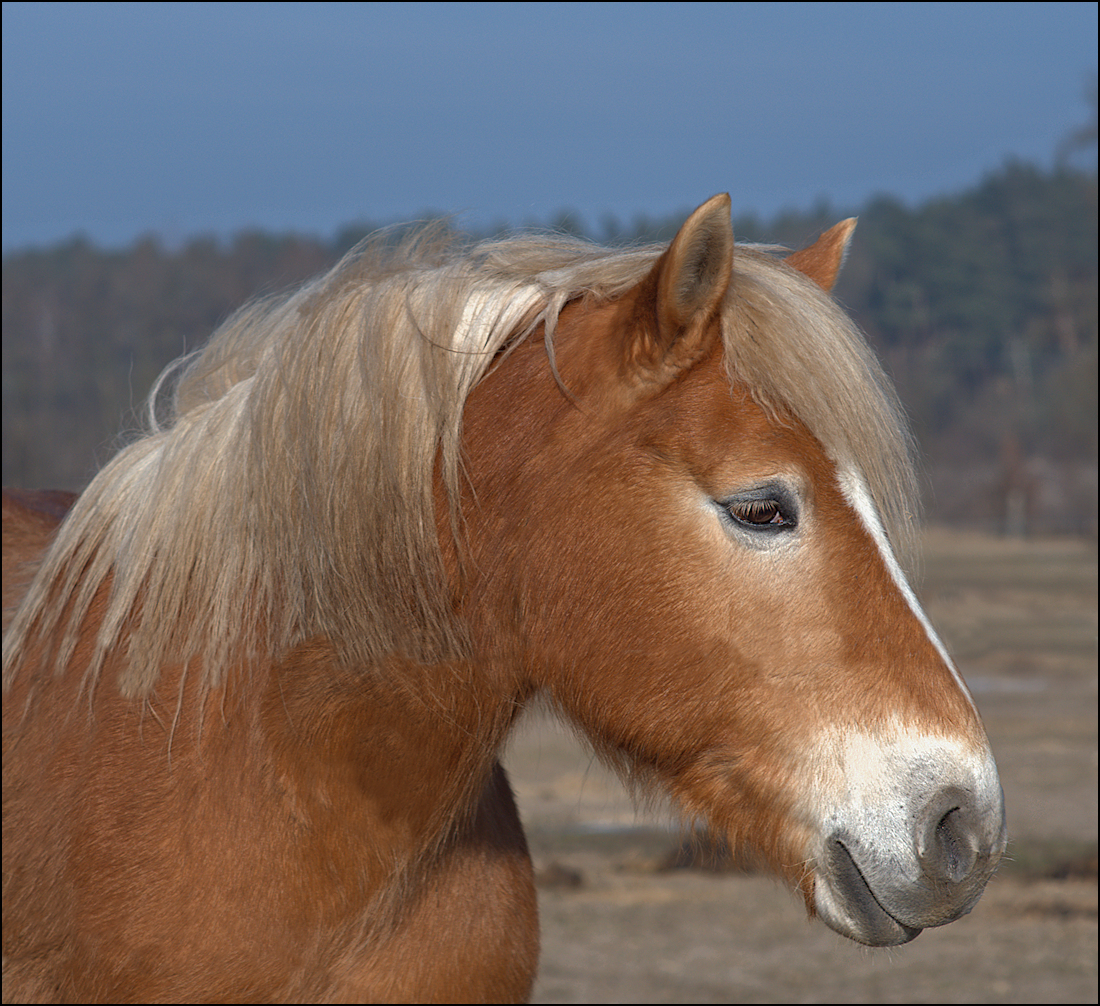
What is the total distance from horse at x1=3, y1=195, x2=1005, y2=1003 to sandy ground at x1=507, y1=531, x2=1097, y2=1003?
391 millimetres

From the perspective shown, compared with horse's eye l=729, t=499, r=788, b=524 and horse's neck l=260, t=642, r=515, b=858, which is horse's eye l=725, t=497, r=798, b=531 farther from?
horse's neck l=260, t=642, r=515, b=858

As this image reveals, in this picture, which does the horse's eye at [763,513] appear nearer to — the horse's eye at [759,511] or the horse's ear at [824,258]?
the horse's eye at [759,511]

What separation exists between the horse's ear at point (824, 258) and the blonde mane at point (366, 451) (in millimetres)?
227

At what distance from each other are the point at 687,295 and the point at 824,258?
1.96 ft

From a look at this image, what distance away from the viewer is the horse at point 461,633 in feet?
6.08

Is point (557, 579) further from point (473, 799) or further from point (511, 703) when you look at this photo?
point (473, 799)

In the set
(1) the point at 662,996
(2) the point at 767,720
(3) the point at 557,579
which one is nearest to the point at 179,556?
(3) the point at 557,579

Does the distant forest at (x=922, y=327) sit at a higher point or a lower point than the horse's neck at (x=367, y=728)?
lower

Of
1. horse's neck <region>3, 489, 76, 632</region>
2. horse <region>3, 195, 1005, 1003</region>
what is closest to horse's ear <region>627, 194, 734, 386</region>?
horse <region>3, 195, 1005, 1003</region>

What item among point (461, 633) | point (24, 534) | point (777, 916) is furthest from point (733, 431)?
point (777, 916)

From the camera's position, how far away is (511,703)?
2125mm

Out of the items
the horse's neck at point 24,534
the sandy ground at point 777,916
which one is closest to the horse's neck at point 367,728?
Result: the sandy ground at point 777,916

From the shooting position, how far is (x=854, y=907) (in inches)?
72.7

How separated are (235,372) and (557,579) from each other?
3.13 ft
